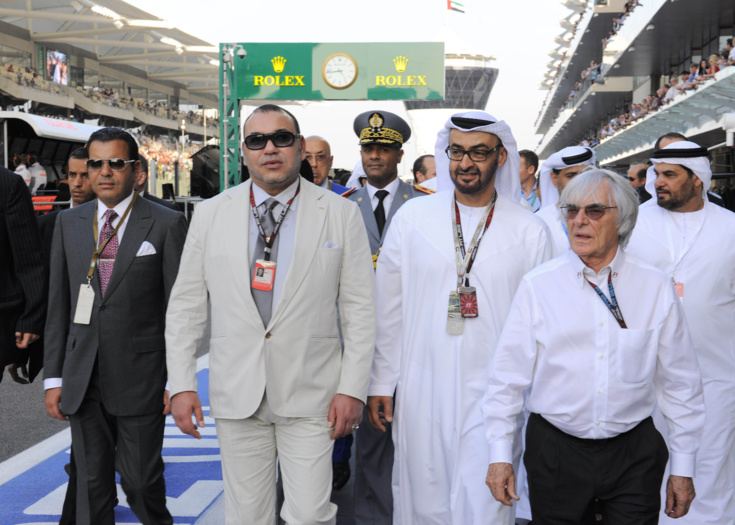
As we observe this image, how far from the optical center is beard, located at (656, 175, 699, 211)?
15.2ft

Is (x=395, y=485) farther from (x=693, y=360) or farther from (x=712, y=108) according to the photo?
(x=712, y=108)

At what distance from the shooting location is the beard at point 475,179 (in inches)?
146

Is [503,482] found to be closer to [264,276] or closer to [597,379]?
[597,379]

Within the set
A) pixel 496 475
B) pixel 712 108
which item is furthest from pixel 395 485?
pixel 712 108

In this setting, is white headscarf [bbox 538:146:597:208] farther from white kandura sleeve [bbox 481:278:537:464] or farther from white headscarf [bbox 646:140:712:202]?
white kandura sleeve [bbox 481:278:537:464]

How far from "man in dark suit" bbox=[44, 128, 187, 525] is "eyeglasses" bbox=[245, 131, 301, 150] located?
30.6 inches

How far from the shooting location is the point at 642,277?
9.86 feet

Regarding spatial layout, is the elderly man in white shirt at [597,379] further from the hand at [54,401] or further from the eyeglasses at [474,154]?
the hand at [54,401]

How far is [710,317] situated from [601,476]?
182 cm

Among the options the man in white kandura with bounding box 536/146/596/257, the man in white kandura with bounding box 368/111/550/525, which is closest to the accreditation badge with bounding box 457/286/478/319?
the man in white kandura with bounding box 368/111/550/525

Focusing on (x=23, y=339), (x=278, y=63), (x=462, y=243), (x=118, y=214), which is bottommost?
(x=23, y=339)

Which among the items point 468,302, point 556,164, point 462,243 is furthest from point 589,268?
point 556,164

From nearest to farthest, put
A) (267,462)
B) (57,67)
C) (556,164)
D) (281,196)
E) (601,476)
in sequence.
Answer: (601,476), (267,462), (281,196), (556,164), (57,67)

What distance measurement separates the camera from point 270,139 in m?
3.36
